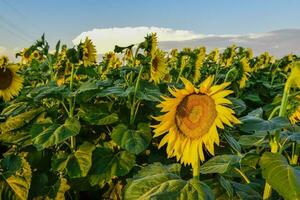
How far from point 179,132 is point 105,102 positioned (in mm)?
1386

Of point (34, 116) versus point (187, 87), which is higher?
point (187, 87)

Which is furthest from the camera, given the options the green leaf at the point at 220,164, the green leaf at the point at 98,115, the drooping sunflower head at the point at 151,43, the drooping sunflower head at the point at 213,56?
the drooping sunflower head at the point at 213,56

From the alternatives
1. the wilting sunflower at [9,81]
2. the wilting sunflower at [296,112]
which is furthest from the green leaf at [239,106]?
the wilting sunflower at [9,81]

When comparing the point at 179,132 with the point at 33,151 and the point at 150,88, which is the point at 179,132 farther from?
the point at 33,151

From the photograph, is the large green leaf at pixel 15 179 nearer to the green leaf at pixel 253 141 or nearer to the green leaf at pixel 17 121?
the green leaf at pixel 17 121

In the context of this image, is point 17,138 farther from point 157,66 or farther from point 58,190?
point 157,66

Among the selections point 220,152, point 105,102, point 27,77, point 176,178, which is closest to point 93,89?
point 105,102

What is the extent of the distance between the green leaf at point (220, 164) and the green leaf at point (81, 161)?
107cm

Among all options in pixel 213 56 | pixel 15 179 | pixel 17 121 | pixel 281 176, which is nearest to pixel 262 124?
pixel 281 176

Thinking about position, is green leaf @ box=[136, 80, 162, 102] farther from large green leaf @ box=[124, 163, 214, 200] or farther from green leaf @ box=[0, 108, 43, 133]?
large green leaf @ box=[124, 163, 214, 200]

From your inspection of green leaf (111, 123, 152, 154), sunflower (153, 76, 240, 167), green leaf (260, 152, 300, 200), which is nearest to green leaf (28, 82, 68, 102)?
green leaf (111, 123, 152, 154)

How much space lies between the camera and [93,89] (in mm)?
3037

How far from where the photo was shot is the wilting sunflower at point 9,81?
4.05 metres

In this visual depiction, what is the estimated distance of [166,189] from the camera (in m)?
1.69
